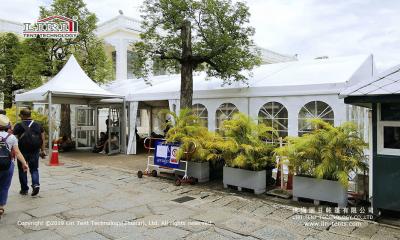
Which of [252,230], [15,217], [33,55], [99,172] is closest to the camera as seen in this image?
[252,230]

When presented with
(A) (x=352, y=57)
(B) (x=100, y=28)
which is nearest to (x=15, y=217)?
(A) (x=352, y=57)

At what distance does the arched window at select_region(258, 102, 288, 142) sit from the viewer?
8624 mm

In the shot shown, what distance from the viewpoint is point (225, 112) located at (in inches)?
393

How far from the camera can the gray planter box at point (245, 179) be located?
6.37 meters

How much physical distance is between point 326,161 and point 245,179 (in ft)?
5.81

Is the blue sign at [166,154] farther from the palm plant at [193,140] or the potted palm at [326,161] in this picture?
the potted palm at [326,161]

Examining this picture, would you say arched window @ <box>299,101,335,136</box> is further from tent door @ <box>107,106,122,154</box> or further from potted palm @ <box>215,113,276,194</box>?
tent door @ <box>107,106,122,154</box>

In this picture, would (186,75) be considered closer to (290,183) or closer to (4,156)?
(290,183)

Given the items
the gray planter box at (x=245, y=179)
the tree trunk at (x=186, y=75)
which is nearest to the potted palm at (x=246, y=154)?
the gray planter box at (x=245, y=179)

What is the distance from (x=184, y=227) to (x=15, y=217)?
2.65m

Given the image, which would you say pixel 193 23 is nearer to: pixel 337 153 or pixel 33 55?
pixel 337 153

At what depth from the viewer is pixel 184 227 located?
455 centimetres

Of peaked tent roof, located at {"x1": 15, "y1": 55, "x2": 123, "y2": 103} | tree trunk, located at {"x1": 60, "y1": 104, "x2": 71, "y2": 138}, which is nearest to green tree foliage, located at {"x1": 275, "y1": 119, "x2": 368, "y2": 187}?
peaked tent roof, located at {"x1": 15, "y1": 55, "x2": 123, "y2": 103}

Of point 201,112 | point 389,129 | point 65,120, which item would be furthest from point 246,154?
point 65,120
